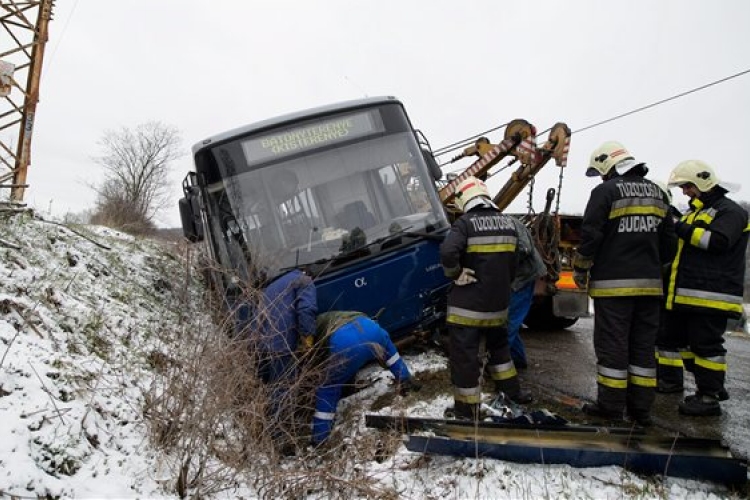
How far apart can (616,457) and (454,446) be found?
923 mm

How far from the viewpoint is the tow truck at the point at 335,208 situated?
4.74 m

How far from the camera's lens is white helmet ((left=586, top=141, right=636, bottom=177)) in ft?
12.4

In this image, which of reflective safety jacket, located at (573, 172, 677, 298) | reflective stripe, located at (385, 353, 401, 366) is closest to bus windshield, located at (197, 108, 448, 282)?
reflective stripe, located at (385, 353, 401, 366)

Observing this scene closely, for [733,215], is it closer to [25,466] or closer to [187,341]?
[187,341]

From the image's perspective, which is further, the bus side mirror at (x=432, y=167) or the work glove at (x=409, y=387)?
the bus side mirror at (x=432, y=167)

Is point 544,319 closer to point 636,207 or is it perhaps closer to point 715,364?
point 715,364

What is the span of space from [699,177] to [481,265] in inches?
75.6

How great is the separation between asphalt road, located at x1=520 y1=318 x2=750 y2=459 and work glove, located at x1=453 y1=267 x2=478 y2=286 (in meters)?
1.19

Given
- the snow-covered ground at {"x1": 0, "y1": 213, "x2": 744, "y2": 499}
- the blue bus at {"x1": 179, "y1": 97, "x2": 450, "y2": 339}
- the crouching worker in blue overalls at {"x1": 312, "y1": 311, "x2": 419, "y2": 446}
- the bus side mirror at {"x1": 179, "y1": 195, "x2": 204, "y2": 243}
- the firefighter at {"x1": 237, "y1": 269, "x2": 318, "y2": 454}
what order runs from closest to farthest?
the snow-covered ground at {"x1": 0, "y1": 213, "x2": 744, "y2": 499}, the firefighter at {"x1": 237, "y1": 269, "x2": 318, "y2": 454}, the crouching worker in blue overalls at {"x1": 312, "y1": 311, "x2": 419, "y2": 446}, the blue bus at {"x1": 179, "y1": 97, "x2": 450, "y2": 339}, the bus side mirror at {"x1": 179, "y1": 195, "x2": 204, "y2": 243}

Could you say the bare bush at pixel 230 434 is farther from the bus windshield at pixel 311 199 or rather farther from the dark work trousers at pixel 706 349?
the dark work trousers at pixel 706 349

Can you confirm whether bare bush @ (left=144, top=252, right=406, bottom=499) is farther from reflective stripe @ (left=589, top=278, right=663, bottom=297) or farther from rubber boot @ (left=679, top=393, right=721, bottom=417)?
rubber boot @ (left=679, top=393, right=721, bottom=417)

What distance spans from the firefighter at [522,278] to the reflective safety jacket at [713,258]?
42.7 inches

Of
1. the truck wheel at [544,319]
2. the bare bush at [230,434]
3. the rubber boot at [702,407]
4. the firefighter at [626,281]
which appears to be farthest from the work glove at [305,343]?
the truck wheel at [544,319]

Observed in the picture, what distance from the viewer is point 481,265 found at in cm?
383
